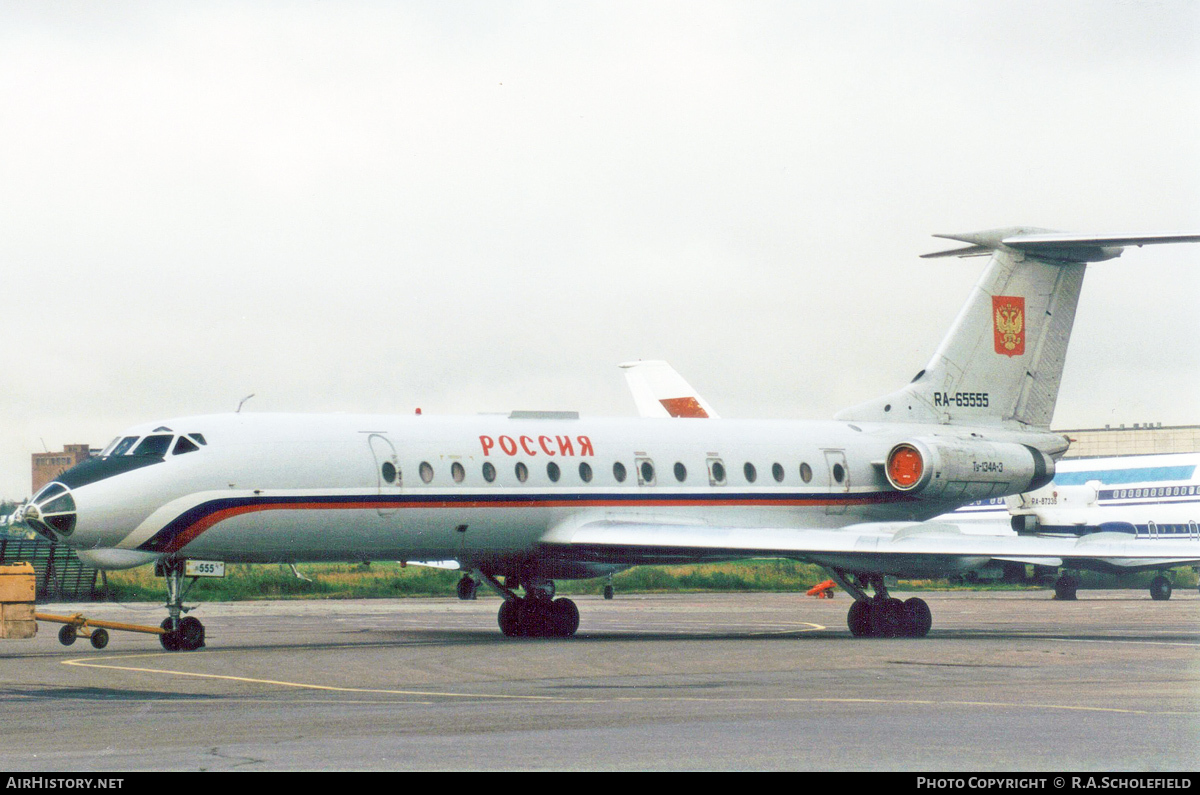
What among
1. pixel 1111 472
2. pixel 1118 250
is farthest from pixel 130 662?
pixel 1111 472

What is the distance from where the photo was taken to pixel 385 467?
22.5 meters

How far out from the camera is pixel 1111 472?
58.1 metres

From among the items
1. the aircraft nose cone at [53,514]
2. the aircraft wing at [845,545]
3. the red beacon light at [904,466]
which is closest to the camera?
the aircraft nose cone at [53,514]

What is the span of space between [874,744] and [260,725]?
4737 millimetres

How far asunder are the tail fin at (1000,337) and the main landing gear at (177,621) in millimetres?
13307

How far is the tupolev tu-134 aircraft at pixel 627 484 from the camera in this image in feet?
69.0

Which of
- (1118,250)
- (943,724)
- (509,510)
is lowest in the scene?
(943,724)

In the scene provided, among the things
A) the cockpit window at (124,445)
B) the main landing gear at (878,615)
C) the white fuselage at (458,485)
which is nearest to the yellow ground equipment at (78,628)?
the white fuselage at (458,485)

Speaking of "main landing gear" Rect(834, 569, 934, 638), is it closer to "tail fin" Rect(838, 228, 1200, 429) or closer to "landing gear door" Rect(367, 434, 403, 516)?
"tail fin" Rect(838, 228, 1200, 429)

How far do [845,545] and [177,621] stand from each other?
9.93m

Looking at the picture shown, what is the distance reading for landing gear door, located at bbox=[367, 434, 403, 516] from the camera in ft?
73.5

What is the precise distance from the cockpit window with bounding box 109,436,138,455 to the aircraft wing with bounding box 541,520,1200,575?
6.58 m

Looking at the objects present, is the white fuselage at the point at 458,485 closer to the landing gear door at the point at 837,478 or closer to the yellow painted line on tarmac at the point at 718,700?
the landing gear door at the point at 837,478

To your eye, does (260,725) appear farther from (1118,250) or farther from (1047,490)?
(1047,490)
